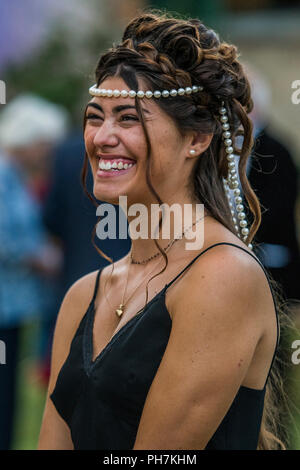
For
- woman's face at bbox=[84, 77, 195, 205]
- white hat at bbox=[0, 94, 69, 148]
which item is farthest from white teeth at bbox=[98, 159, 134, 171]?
white hat at bbox=[0, 94, 69, 148]

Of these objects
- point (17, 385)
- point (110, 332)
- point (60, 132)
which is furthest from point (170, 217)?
point (60, 132)

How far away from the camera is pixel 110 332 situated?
2361mm

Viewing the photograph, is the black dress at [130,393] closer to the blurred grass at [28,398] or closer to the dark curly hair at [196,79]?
the dark curly hair at [196,79]

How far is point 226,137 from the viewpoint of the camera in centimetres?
236

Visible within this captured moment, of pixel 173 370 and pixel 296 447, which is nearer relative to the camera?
pixel 173 370

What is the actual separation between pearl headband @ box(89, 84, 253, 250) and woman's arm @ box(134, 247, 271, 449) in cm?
32

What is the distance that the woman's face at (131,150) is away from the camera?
7.39 ft

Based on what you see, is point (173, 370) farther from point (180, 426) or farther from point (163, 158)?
point (163, 158)

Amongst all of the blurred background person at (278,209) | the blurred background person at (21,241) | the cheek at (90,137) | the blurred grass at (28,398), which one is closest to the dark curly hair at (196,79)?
the cheek at (90,137)

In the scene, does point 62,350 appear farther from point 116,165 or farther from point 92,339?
point 116,165

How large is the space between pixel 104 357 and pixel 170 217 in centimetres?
45

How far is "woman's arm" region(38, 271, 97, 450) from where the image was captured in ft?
8.43

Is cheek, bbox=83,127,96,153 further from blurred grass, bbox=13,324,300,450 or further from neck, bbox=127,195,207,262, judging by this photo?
blurred grass, bbox=13,324,300,450
